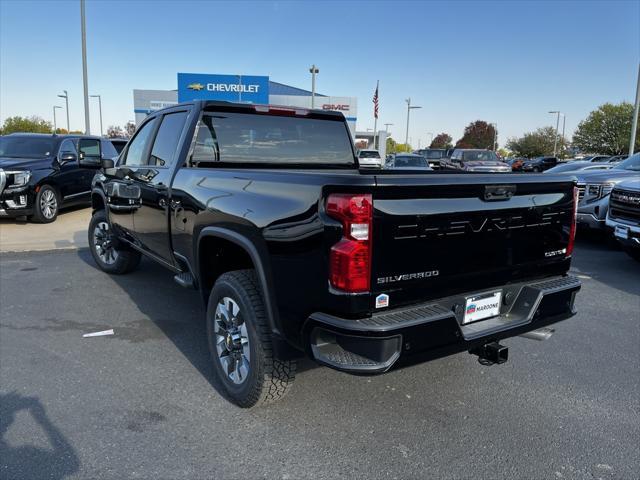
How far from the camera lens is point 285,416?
315 centimetres

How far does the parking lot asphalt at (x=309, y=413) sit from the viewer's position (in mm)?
2654

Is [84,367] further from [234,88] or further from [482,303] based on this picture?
[234,88]

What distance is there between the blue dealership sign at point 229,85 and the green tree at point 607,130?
142 ft

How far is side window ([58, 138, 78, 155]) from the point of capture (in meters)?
10.6

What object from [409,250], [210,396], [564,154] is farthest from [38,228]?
[564,154]

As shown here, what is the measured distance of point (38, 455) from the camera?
2.67m

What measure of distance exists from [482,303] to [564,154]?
253 feet

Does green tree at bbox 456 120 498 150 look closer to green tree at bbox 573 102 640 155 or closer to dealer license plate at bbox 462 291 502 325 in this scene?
green tree at bbox 573 102 640 155

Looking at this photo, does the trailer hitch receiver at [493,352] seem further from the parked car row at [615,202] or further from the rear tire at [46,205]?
the rear tire at [46,205]

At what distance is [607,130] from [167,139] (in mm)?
64399

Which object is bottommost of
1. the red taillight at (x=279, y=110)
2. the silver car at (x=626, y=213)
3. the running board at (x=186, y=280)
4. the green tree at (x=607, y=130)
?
the running board at (x=186, y=280)

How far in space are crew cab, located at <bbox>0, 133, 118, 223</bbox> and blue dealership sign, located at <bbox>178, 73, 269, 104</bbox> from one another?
20262mm

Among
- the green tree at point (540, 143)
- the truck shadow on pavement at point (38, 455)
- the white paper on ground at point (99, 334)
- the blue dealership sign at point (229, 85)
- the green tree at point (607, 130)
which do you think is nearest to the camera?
the truck shadow on pavement at point (38, 455)

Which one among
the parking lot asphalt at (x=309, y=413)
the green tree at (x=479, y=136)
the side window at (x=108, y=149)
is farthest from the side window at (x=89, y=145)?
the green tree at (x=479, y=136)
